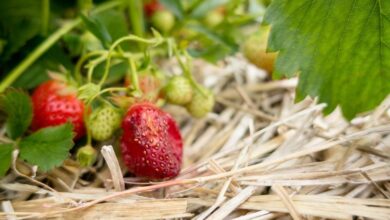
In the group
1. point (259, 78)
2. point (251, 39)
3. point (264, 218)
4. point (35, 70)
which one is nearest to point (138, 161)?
point (264, 218)

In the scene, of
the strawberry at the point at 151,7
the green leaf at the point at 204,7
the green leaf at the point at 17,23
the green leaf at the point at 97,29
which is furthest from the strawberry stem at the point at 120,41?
the strawberry at the point at 151,7

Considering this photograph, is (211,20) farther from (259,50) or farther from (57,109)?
(57,109)

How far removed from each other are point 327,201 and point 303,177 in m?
0.07

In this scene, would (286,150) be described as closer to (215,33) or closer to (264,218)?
(264,218)

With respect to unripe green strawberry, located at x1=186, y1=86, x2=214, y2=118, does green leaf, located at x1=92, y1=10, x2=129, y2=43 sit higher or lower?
higher

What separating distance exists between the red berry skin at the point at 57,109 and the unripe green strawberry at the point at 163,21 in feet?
1.27

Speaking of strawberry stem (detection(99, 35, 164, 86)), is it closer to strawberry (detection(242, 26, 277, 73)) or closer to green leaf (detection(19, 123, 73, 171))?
green leaf (detection(19, 123, 73, 171))

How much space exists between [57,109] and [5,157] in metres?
0.15

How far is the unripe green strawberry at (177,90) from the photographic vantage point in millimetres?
1114

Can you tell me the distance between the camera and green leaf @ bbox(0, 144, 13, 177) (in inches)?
36.6

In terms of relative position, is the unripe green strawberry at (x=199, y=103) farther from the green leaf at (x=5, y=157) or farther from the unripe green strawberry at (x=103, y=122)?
the green leaf at (x=5, y=157)

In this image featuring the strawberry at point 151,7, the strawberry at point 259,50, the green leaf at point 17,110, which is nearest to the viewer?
the green leaf at point 17,110

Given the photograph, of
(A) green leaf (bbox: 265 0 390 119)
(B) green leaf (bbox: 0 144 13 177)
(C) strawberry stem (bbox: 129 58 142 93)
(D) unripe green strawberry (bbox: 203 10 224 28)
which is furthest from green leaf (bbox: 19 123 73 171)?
(D) unripe green strawberry (bbox: 203 10 224 28)

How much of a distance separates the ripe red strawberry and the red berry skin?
110 mm
